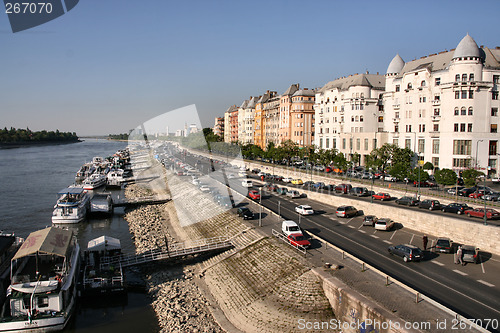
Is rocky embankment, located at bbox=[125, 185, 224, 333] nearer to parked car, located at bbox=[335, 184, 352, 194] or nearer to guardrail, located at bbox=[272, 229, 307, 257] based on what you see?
guardrail, located at bbox=[272, 229, 307, 257]

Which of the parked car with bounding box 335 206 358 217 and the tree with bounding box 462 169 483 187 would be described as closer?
the parked car with bounding box 335 206 358 217

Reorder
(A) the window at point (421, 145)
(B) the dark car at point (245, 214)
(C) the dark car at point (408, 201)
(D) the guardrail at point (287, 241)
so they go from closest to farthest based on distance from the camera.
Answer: (D) the guardrail at point (287, 241)
(B) the dark car at point (245, 214)
(C) the dark car at point (408, 201)
(A) the window at point (421, 145)

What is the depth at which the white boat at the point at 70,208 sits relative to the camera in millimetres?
43338

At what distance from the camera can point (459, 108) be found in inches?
2019

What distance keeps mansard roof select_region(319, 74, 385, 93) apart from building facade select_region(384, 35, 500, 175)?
1397cm

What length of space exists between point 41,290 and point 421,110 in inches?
2220

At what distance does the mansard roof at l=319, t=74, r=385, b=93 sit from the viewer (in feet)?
235

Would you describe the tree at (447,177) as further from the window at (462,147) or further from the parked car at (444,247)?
the parked car at (444,247)

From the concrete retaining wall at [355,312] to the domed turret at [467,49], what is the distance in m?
45.5

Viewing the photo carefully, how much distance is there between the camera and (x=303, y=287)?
20406 millimetres

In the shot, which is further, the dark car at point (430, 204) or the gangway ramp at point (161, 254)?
the dark car at point (430, 204)

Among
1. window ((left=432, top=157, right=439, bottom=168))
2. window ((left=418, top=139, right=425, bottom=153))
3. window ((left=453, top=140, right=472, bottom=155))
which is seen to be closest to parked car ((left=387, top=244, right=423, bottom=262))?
window ((left=453, top=140, right=472, bottom=155))

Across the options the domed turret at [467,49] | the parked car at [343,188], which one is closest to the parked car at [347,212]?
the parked car at [343,188]

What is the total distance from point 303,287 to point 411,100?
4879cm
